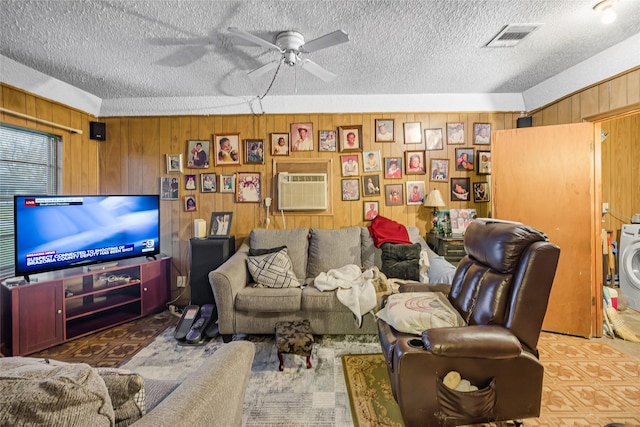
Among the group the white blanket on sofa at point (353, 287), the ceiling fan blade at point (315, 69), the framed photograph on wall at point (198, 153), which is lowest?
the white blanket on sofa at point (353, 287)

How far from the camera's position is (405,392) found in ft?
4.44

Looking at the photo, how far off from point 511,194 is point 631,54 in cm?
134

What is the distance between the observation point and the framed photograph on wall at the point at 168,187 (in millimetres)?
3506

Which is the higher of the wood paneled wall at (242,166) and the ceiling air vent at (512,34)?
the ceiling air vent at (512,34)

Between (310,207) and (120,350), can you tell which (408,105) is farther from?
(120,350)

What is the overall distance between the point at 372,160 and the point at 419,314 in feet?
7.10

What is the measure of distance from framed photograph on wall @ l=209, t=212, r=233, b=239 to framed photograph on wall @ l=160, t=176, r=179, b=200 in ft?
2.02

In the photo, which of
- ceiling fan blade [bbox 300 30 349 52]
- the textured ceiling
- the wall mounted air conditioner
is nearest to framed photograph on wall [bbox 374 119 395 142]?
the textured ceiling

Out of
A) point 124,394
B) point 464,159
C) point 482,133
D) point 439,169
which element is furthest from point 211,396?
point 482,133

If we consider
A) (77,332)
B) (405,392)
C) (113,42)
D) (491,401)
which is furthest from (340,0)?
(77,332)

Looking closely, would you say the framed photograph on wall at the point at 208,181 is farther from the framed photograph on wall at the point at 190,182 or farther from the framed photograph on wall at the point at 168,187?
the framed photograph on wall at the point at 168,187

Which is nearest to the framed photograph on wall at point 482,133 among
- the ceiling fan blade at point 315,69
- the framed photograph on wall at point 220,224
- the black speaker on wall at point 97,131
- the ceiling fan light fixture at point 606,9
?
the ceiling fan light fixture at point 606,9

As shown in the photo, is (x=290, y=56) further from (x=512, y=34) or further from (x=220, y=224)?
(x=220, y=224)

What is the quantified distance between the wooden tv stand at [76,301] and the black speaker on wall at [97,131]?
151cm
